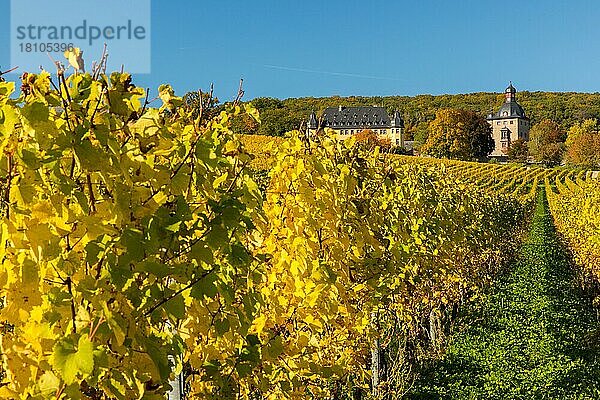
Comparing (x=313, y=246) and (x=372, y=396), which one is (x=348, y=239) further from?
(x=372, y=396)

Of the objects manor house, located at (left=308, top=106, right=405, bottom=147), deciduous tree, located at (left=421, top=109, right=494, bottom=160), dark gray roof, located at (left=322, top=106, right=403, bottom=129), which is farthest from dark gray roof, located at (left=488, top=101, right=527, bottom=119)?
deciduous tree, located at (left=421, top=109, right=494, bottom=160)

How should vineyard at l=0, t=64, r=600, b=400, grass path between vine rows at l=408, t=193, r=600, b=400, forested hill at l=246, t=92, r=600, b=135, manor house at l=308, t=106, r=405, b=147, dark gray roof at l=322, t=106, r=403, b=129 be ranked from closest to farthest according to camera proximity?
vineyard at l=0, t=64, r=600, b=400 → grass path between vine rows at l=408, t=193, r=600, b=400 → manor house at l=308, t=106, r=405, b=147 → dark gray roof at l=322, t=106, r=403, b=129 → forested hill at l=246, t=92, r=600, b=135

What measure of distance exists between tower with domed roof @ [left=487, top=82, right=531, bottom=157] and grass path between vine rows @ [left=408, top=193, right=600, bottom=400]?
113141 millimetres

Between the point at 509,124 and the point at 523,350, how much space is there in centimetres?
12276

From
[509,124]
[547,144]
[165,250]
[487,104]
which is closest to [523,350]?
[165,250]

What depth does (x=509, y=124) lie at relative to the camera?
124062mm

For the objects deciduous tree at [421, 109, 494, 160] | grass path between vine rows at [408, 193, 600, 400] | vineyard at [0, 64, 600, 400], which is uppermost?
deciduous tree at [421, 109, 494, 160]

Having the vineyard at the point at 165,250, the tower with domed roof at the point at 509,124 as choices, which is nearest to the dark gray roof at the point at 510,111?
the tower with domed roof at the point at 509,124

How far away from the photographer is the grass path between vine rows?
6.84m

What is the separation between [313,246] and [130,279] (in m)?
2.24

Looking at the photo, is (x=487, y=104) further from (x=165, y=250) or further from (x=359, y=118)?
(x=165, y=250)

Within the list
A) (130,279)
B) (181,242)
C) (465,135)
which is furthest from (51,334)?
(465,135)

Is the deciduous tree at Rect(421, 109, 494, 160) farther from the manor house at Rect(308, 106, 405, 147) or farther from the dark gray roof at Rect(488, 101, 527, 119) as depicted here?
the dark gray roof at Rect(488, 101, 527, 119)

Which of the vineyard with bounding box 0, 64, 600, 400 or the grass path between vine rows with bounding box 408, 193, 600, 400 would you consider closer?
the vineyard with bounding box 0, 64, 600, 400
